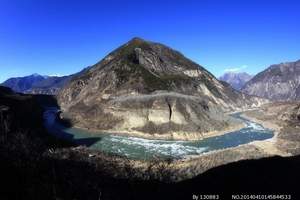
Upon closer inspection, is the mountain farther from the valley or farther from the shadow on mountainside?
the shadow on mountainside

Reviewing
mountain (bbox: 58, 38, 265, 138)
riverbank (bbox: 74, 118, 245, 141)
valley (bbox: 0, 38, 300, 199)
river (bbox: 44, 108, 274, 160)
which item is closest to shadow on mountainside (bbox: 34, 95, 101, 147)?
river (bbox: 44, 108, 274, 160)

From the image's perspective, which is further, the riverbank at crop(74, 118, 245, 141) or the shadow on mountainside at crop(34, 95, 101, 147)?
the riverbank at crop(74, 118, 245, 141)

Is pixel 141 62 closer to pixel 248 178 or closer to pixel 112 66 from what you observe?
pixel 112 66

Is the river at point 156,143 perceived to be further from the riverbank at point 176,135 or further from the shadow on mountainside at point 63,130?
the riverbank at point 176,135

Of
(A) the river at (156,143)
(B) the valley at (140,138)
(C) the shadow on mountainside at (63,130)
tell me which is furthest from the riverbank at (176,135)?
(C) the shadow on mountainside at (63,130)

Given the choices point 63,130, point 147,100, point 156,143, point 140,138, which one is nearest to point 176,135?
point 156,143

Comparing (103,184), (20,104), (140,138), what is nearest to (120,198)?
(103,184)
